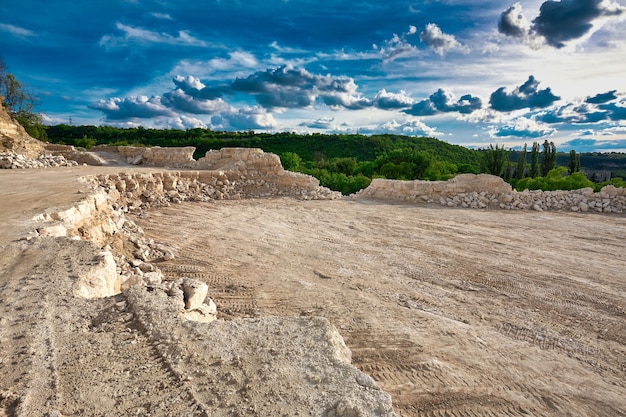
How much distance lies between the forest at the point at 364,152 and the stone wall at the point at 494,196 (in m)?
10.0

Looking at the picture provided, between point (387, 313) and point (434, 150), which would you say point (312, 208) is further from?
point (434, 150)

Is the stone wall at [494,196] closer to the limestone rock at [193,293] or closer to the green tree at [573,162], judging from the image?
the limestone rock at [193,293]

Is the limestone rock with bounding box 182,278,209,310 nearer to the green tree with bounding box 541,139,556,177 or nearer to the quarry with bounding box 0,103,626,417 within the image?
the quarry with bounding box 0,103,626,417

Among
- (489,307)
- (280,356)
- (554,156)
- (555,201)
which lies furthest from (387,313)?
(554,156)

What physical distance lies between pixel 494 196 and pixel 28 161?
662 inches

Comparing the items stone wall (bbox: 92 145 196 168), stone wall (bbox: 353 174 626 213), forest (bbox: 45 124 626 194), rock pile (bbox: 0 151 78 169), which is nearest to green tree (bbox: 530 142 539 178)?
forest (bbox: 45 124 626 194)

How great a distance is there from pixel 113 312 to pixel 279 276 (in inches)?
124

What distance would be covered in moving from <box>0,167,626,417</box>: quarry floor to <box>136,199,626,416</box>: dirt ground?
2 cm

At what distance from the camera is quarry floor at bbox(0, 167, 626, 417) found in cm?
238

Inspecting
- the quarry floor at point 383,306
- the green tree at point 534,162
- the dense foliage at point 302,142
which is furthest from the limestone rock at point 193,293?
the dense foliage at point 302,142

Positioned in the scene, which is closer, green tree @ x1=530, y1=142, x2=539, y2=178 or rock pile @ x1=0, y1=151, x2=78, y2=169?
rock pile @ x1=0, y1=151, x2=78, y2=169

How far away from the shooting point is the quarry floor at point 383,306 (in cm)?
238

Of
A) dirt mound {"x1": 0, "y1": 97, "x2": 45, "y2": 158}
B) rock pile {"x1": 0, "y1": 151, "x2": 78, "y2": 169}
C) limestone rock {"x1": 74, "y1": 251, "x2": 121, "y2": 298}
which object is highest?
dirt mound {"x1": 0, "y1": 97, "x2": 45, "y2": 158}

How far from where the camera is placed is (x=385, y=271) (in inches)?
250
